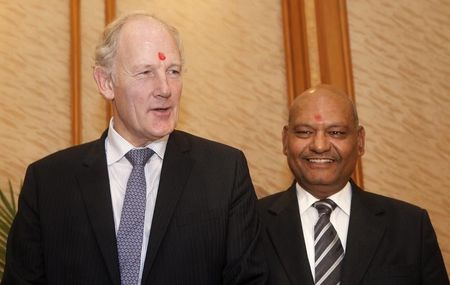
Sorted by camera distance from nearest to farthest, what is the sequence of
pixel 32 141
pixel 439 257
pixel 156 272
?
pixel 156 272
pixel 439 257
pixel 32 141

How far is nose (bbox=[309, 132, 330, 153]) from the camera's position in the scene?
2523mm

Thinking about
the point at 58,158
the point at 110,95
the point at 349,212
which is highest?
the point at 110,95

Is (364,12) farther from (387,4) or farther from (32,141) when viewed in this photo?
(32,141)

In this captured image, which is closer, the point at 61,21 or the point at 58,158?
the point at 58,158

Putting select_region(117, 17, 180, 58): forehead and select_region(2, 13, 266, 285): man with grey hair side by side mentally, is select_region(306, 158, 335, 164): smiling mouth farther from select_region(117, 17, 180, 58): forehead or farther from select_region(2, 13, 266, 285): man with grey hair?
select_region(117, 17, 180, 58): forehead

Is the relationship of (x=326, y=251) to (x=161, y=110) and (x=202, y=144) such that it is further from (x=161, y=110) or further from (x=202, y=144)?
(x=161, y=110)

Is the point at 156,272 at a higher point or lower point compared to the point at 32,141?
lower

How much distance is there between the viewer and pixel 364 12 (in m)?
3.70

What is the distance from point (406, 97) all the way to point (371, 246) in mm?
1472

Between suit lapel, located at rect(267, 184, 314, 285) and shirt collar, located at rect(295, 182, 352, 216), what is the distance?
24mm

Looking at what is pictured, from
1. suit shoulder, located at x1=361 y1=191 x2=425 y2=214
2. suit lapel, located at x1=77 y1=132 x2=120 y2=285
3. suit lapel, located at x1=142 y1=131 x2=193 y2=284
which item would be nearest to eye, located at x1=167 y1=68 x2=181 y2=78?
suit lapel, located at x1=142 y1=131 x2=193 y2=284

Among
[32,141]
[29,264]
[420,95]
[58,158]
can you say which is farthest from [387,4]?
[29,264]

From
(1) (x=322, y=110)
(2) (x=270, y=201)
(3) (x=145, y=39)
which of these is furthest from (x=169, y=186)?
(1) (x=322, y=110)

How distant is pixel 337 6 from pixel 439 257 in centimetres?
169
